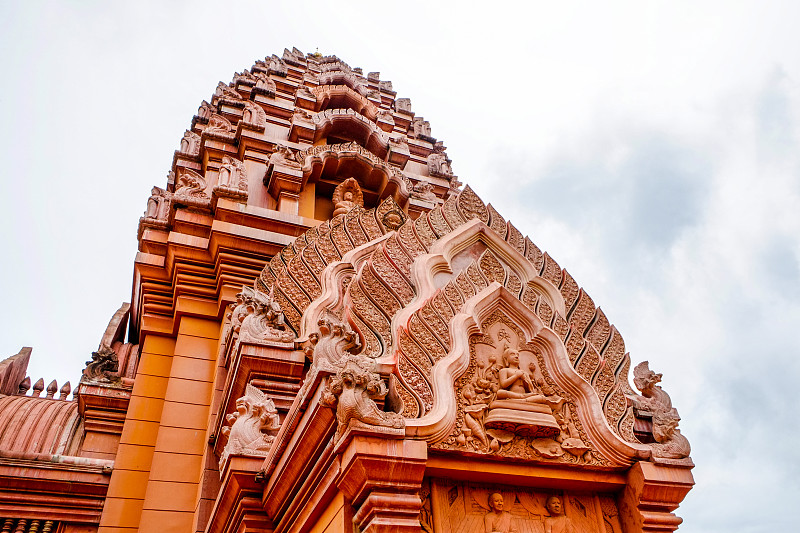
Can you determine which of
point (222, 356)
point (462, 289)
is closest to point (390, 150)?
point (222, 356)

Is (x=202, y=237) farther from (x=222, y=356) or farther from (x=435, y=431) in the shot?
(x=435, y=431)

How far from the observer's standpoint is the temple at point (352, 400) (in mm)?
3979

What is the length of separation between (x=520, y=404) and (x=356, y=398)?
1.32m

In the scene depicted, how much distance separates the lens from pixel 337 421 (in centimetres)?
376

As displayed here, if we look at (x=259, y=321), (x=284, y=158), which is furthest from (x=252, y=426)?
(x=284, y=158)

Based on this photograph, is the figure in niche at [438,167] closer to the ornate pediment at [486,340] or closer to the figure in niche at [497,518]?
the ornate pediment at [486,340]

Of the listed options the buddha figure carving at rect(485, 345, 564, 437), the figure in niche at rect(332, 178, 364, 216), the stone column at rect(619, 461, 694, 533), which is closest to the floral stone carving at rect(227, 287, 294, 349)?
the buddha figure carving at rect(485, 345, 564, 437)

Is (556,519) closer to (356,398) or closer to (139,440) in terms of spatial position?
(356,398)

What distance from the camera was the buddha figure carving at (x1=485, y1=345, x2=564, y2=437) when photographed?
13.9ft

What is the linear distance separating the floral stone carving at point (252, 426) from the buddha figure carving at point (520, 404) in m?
2.02

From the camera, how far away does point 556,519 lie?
13.7 feet

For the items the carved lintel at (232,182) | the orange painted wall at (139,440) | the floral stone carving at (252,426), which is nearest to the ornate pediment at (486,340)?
the floral stone carving at (252,426)

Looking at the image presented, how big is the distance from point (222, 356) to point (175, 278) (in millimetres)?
1907

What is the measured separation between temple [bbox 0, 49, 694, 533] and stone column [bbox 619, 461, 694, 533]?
1cm
